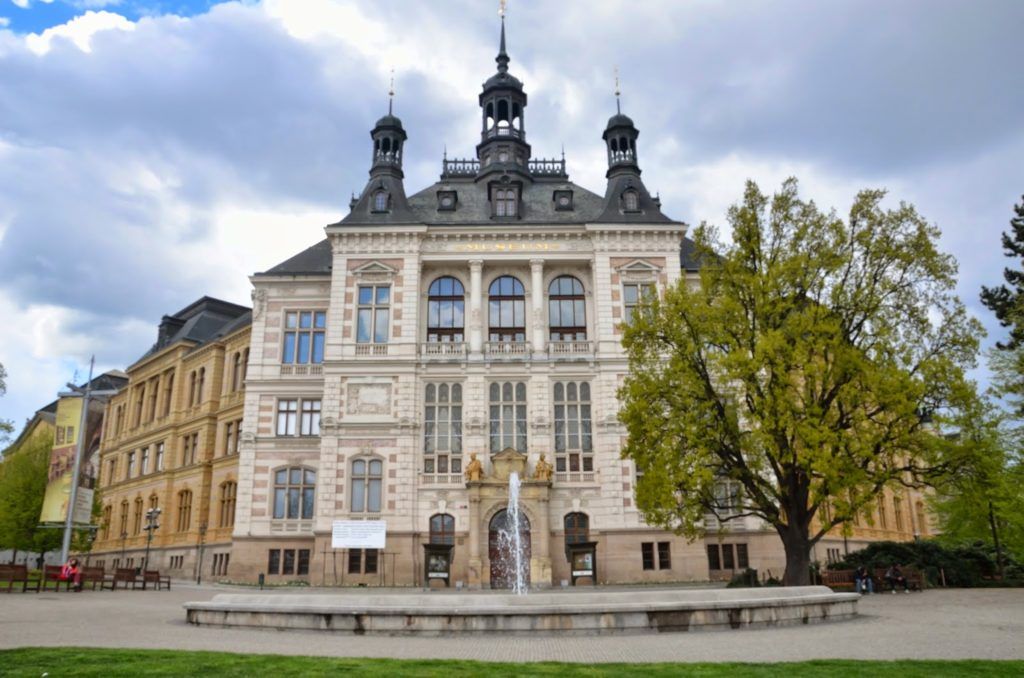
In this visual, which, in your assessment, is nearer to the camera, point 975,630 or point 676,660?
point 676,660

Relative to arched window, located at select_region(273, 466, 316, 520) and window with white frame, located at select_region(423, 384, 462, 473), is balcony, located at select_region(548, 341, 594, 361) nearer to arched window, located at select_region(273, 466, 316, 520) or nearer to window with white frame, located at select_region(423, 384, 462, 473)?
window with white frame, located at select_region(423, 384, 462, 473)

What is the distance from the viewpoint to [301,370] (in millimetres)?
45156

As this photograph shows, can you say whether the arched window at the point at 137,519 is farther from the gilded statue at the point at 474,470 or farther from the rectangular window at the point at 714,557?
the rectangular window at the point at 714,557

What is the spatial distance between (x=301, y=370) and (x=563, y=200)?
1877cm

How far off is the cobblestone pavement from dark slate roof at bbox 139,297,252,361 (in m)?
41.8

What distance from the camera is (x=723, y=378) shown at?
2723 centimetres

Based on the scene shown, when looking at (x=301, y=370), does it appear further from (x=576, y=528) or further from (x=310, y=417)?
(x=576, y=528)

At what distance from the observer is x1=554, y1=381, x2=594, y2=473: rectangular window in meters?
41.6

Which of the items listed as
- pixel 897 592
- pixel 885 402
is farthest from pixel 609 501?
pixel 885 402

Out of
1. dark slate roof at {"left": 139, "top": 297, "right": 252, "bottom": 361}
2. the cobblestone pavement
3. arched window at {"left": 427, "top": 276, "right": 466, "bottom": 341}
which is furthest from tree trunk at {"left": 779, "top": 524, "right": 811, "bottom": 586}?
dark slate roof at {"left": 139, "top": 297, "right": 252, "bottom": 361}

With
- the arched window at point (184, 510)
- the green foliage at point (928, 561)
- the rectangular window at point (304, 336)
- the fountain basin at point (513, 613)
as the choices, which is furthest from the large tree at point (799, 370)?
the arched window at point (184, 510)

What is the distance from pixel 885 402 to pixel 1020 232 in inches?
790

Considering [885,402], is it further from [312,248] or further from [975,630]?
[312,248]

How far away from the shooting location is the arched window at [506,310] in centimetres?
4466
